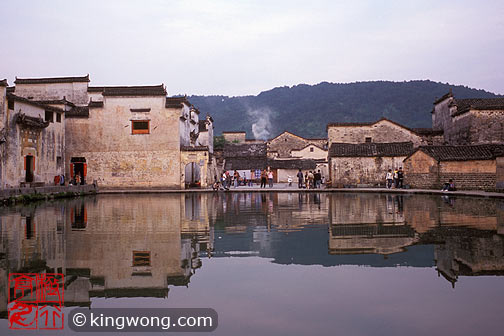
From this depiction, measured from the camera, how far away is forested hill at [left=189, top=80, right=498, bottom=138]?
10350 cm

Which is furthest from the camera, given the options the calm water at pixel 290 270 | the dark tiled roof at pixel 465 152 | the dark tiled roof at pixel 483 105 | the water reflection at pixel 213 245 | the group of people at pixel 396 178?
the dark tiled roof at pixel 483 105

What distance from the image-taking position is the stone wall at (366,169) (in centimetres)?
3238

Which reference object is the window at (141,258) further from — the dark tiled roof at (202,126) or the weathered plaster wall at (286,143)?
the weathered plaster wall at (286,143)

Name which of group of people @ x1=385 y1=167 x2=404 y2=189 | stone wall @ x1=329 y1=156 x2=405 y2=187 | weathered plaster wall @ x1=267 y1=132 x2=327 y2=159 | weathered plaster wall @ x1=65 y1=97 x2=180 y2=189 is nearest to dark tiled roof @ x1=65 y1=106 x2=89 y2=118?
weathered plaster wall @ x1=65 y1=97 x2=180 y2=189

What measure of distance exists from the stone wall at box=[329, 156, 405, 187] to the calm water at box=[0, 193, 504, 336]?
2119 cm

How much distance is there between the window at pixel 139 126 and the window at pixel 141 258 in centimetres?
2591

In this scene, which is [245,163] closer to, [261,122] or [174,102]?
[174,102]

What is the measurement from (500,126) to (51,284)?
1350 inches

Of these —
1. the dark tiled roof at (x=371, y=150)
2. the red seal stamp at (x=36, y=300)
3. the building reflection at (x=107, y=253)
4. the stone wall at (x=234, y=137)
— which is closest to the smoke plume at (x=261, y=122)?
the stone wall at (x=234, y=137)

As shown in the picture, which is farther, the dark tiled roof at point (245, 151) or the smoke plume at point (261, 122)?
the smoke plume at point (261, 122)

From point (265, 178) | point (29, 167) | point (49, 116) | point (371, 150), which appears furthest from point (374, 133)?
point (29, 167)

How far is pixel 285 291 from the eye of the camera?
5.22 metres

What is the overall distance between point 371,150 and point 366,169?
1.63 m

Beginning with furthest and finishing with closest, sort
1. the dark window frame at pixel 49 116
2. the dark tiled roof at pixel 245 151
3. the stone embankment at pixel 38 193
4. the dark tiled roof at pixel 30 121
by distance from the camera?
the dark tiled roof at pixel 245 151
the dark window frame at pixel 49 116
the dark tiled roof at pixel 30 121
the stone embankment at pixel 38 193
